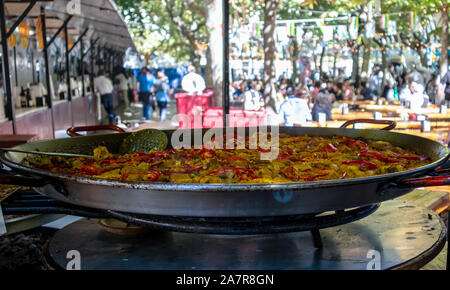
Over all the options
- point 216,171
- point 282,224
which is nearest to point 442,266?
point 282,224

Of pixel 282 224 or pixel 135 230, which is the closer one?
pixel 282 224

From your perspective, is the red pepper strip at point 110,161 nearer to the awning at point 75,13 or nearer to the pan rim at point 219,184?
the pan rim at point 219,184

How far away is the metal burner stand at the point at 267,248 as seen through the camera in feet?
6.93

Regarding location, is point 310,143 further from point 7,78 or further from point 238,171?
point 7,78

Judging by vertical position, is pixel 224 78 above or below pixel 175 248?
above

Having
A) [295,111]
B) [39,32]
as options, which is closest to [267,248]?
[295,111]

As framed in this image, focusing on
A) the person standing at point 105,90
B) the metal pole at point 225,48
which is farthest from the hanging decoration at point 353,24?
the metal pole at point 225,48

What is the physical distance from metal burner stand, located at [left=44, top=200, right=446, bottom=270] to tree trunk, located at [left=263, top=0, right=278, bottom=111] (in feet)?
27.0

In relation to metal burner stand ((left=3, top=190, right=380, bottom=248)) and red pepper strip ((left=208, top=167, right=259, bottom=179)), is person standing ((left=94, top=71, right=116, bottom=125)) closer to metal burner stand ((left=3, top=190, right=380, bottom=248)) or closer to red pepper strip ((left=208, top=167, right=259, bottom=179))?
metal burner stand ((left=3, top=190, right=380, bottom=248))

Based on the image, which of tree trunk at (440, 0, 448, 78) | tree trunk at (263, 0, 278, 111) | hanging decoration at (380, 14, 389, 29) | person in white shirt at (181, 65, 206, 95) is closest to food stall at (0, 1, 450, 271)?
tree trunk at (263, 0, 278, 111)

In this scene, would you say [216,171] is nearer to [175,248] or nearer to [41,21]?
[175,248]

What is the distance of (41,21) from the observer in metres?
9.13

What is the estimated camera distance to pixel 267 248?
232 centimetres

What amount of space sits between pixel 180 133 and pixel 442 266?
1.78 m
